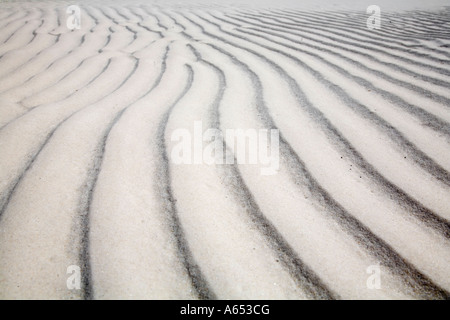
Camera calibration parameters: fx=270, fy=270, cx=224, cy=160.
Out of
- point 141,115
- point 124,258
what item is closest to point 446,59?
point 141,115

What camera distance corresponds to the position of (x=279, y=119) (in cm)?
127

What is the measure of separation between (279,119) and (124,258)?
0.88m

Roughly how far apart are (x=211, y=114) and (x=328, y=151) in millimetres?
565

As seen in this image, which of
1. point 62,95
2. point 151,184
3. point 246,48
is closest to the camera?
point 151,184

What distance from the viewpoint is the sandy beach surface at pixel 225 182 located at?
2.27 feet

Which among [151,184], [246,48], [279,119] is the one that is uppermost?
[246,48]

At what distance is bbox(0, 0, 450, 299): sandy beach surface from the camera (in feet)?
2.27

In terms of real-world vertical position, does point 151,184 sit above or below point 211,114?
below

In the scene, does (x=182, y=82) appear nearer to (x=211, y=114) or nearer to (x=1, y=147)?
(x=211, y=114)

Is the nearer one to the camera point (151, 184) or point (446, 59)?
point (151, 184)

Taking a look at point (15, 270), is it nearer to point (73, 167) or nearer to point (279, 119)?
point (73, 167)

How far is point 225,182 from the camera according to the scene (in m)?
0.94

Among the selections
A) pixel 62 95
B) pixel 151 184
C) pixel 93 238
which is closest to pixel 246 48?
pixel 62 95
